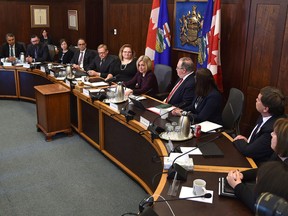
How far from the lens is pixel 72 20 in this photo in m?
8.60

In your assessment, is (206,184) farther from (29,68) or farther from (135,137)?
(29,68)

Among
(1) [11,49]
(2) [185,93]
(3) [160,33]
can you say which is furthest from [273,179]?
(1) [11,49]

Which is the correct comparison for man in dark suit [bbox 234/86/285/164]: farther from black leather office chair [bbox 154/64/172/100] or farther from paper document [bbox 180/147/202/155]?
black leather office chair [bbox 154/64/172/100]

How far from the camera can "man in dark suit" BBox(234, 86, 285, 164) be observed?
225 centimetres

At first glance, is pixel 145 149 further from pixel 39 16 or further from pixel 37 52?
pixel 39 16

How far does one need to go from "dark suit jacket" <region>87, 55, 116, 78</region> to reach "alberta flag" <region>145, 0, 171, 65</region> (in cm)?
70

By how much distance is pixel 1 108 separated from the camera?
570cm

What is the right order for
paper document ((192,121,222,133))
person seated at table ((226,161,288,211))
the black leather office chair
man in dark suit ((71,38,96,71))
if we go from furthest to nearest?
man in dark suit ((71,38,96,71)), the black leather office chair, paper document ((192,121,222,133)), person seated at table ((226,161,288,211))

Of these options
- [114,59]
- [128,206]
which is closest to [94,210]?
[128,206]

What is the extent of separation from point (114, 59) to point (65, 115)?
1.30m

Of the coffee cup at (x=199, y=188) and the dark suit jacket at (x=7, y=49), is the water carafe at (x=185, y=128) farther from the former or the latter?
the dark suit jacket at (x=7, y=49)

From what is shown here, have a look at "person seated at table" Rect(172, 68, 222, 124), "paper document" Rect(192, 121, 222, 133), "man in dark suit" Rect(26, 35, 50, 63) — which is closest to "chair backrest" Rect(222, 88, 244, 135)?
"person seated at table" Rect(172, 68, 222, 124)

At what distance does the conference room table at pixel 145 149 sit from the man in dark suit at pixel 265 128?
0.25 feet

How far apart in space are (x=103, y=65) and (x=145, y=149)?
8.33 ft
